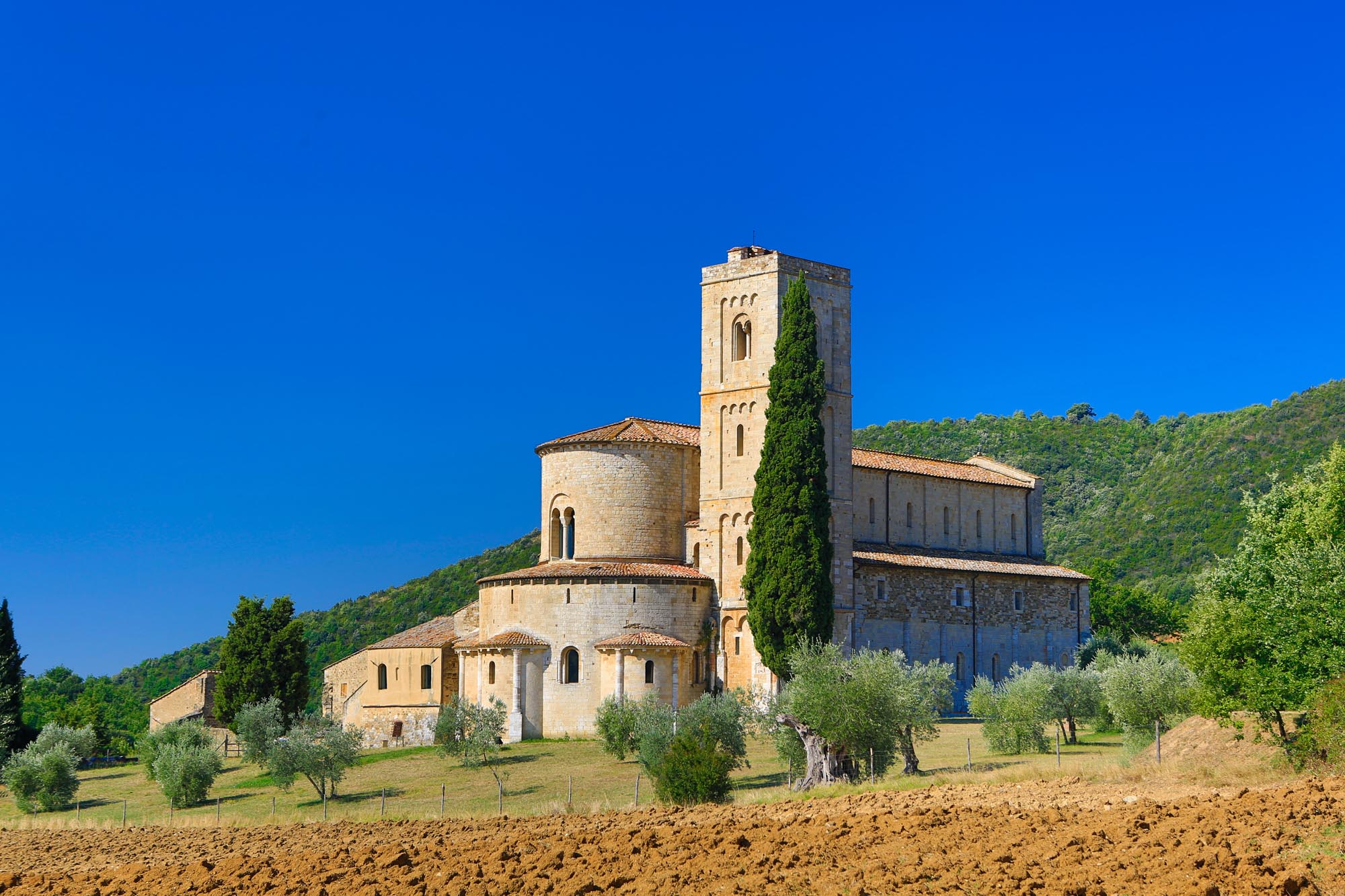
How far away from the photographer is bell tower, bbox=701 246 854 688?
47.2 meters

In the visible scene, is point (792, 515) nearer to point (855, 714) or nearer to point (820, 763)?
point (855, 714)

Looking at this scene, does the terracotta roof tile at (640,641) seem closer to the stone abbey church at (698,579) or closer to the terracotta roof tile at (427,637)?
the stone abbey church at (698,579)

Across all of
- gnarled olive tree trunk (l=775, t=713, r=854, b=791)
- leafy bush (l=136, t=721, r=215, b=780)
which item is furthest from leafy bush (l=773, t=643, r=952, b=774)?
leafy bush (l=136, t=721, r=215, b=780)

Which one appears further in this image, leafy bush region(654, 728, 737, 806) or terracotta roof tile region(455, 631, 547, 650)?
terracotta roof tile region(455, 631, 547, 650)

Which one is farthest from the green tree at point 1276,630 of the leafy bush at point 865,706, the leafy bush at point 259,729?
the leafy bush at point 259,729

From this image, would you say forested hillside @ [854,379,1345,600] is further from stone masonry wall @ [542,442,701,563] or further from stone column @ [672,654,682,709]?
stone column @ [672,654,682,709]

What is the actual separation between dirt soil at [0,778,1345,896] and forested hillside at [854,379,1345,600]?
55718 mm

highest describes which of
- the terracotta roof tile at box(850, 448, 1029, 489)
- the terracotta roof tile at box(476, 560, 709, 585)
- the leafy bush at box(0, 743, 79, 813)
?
the terracotta roof tile at box(850, 448, 1029, 489)

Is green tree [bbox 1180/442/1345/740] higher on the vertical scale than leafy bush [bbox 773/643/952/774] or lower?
higher

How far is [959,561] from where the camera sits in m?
54.1

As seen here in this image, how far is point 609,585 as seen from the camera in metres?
45.4

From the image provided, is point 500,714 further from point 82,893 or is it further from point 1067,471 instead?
point 1067,471

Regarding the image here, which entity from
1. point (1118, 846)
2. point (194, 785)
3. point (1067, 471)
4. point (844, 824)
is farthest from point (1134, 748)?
point (1067, 471)

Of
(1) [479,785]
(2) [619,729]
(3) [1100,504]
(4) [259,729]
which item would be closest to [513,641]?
(2) [619,729]
